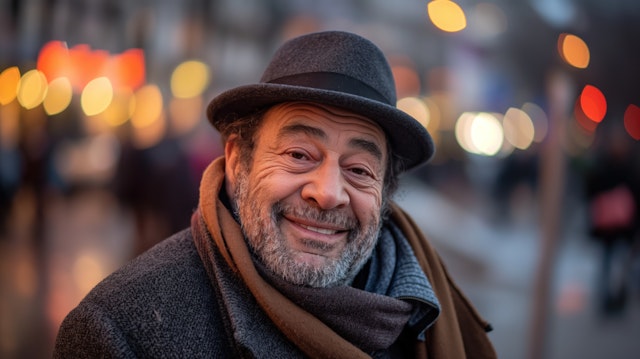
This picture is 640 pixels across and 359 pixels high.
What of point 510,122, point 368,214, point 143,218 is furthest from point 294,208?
point 510,122

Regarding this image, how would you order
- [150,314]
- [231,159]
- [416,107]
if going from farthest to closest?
[416,107] < [231,159] < [150,314]

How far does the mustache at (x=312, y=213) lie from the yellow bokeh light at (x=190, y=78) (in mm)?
4682

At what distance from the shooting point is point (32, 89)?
6809mm

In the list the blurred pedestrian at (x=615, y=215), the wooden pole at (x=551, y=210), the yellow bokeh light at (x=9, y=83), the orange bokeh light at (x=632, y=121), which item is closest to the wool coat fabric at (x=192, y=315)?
the wooden pole at (x=551, y=210)

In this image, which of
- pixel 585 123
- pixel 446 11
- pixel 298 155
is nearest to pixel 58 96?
pixel 446 11

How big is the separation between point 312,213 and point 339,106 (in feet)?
1.13

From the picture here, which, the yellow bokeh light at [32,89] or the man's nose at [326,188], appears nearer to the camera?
the man's nose at [326,188]

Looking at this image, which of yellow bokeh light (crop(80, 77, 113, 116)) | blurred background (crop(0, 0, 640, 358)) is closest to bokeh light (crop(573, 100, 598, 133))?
blurred background (crop(0, 0, 640, 358))

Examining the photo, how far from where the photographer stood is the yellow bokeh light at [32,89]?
647 centimetres

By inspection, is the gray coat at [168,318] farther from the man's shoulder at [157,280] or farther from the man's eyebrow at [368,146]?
the man's eyebrow at [368,146]

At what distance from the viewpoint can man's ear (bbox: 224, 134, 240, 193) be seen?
6.27ft

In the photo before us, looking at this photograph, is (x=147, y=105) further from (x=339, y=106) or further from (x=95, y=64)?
(x=339, y=106)

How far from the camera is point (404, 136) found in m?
1.97

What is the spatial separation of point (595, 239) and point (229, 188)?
6967 mm
